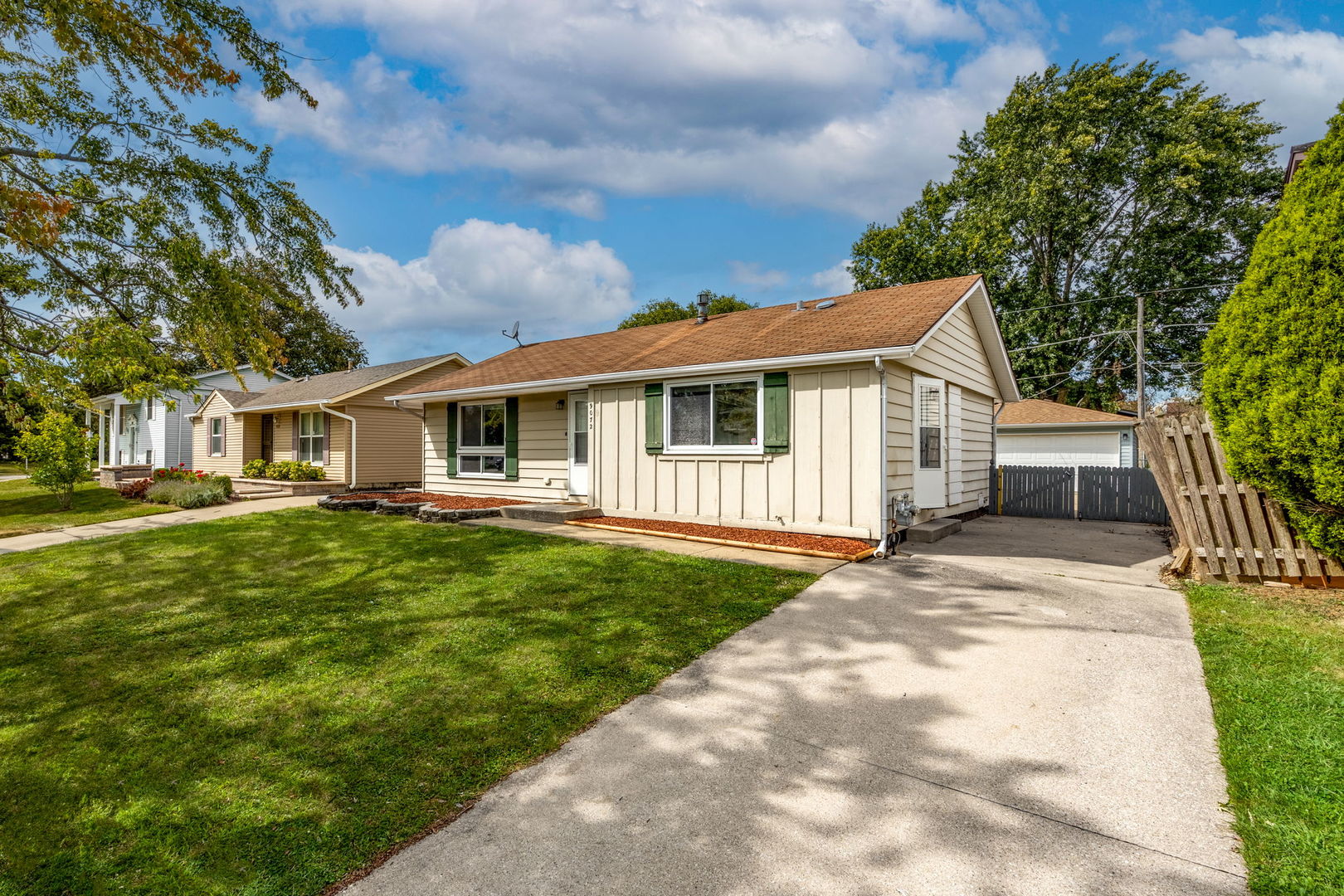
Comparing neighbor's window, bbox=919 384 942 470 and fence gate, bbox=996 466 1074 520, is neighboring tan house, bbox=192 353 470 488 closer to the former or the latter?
neighbor's window, bbox=919 384 942 470

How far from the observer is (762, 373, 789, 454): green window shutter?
850 cm

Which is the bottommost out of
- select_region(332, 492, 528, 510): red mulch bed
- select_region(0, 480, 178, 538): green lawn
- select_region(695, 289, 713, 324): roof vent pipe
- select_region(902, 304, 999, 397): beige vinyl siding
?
select_region(0, 480, 178, 538): green lawn

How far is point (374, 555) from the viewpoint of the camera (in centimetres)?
745

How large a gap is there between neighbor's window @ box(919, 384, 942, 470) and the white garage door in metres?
11.2

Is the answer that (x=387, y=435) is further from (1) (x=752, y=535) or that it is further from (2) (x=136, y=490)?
(1) (x=752, y=535)

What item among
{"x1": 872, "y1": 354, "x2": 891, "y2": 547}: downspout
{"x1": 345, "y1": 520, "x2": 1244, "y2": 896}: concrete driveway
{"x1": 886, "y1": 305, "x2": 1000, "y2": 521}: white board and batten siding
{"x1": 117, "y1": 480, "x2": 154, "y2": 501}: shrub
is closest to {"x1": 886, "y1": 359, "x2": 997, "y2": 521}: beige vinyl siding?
{"x1": 886, "y1": 305, "x2": 1000, "y2": 521}: white board and batten siding

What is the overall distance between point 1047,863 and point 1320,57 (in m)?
20.6

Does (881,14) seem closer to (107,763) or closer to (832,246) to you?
(107,763)

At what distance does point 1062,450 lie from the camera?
65.7ft

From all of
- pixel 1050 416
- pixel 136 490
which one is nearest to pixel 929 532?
pixel 1050 416

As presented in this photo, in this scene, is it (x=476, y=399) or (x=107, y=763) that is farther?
(x=476, y=399)

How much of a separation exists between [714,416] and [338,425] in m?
12.8

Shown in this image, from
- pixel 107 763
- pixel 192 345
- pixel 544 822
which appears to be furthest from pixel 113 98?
pixel 544 822

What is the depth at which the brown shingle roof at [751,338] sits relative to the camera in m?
8.52
